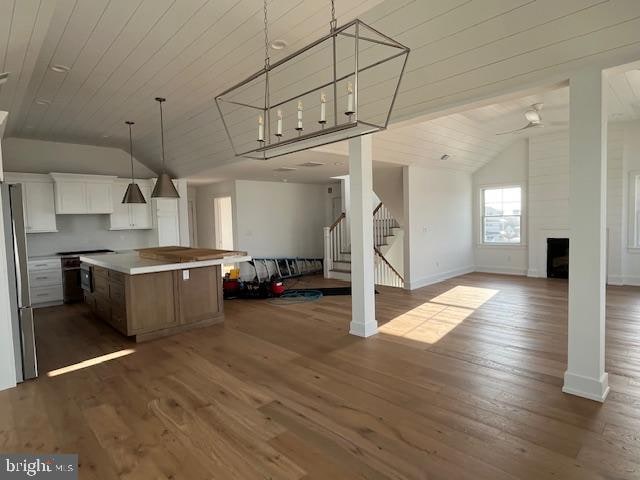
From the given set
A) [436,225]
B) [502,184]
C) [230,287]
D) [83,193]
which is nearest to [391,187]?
[436,225]

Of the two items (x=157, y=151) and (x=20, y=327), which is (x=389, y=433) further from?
(x=157, y=151)

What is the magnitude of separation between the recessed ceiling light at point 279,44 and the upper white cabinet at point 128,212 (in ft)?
17.3

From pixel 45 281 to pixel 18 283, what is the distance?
11.1 ft

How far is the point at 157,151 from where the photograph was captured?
22.7ft

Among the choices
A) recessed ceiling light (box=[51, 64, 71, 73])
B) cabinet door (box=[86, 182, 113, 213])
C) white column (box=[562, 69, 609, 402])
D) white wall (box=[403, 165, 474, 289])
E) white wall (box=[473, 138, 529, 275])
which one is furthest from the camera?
white wall (box=[473, 138, 529, 275])

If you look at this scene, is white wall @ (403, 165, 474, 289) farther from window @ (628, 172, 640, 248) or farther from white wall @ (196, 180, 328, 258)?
white wall @ (196, 180, 328, 258)

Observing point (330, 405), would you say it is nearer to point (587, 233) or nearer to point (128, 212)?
point (587, 233)

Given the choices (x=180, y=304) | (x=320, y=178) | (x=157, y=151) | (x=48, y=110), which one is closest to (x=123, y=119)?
(x=48, y=110)

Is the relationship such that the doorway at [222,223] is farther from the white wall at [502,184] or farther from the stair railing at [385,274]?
the white wall at [502,184]

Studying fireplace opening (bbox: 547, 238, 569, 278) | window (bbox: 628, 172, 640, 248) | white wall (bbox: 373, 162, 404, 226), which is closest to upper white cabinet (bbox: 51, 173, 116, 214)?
white wall (bbox: 373, 162, 404, 226)

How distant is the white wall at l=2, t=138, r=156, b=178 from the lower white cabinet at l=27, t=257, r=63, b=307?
5.80 feet

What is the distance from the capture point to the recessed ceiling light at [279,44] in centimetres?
309

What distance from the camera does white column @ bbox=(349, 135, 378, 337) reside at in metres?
4.30

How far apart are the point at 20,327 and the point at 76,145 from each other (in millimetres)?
4845
